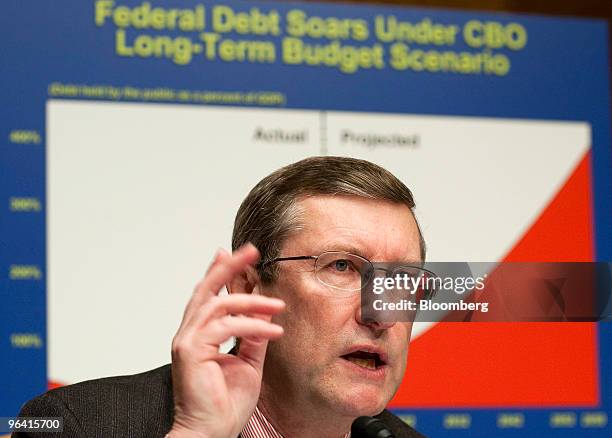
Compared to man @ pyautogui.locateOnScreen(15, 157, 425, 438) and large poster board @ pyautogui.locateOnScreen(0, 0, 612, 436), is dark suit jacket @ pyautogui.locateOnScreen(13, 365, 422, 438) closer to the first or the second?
man @ pyautogui.locateOnScreen(15, 157, 425, 438)

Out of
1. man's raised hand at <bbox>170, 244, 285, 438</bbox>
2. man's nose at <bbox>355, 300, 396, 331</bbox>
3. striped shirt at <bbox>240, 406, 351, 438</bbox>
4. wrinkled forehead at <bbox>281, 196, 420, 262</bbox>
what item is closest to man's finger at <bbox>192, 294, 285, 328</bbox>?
man's raised hand at <bbox>170, 244, 285, 438</bbox>

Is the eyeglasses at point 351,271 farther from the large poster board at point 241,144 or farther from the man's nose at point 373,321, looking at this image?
the large poster board at point 241,144

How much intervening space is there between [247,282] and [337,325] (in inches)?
11.1

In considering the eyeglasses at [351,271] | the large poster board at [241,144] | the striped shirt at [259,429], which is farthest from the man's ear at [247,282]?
the large poster board at [241,144]

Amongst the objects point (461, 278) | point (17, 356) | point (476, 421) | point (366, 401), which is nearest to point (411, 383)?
point (366, 401)

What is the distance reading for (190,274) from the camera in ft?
9.15

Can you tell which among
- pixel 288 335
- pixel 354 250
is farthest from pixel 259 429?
pixel 354 250

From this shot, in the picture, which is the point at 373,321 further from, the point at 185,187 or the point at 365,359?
the point at 185,187

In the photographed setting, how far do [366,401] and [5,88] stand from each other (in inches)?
65.7

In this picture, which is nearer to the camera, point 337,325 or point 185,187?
point 337,325

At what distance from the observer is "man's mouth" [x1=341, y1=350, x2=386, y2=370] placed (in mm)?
1641

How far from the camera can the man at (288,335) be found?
145 centimetres

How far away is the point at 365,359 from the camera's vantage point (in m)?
1.65

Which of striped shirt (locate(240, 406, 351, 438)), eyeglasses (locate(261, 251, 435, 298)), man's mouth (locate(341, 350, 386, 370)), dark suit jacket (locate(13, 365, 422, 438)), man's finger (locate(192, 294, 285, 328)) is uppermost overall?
eyeglasses (locate(261, 251, 435, 298))
